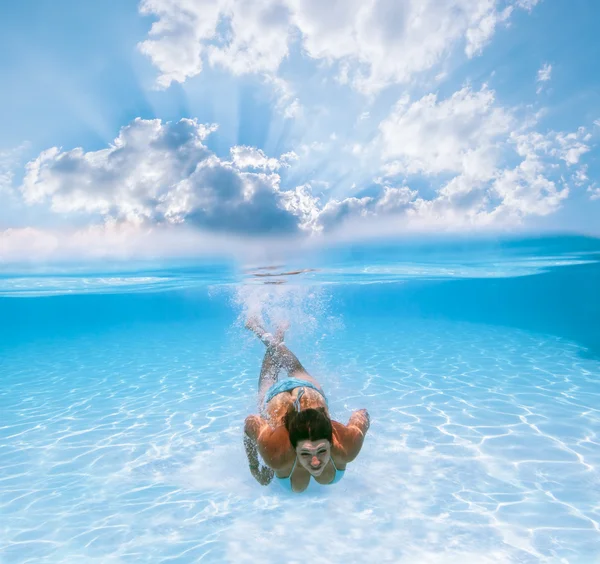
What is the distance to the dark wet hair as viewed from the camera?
12.3 feet

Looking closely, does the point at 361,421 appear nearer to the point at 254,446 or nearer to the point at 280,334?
the point at 254,446

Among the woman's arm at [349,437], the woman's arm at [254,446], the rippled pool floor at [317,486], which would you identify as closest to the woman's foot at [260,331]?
the rippled pool floor at [317,486]

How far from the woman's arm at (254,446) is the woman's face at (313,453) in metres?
0.57

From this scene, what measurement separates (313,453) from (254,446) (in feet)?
4.15

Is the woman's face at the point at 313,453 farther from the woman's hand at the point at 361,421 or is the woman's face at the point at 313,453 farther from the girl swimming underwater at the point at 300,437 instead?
the woman's hand at the point at 361,421

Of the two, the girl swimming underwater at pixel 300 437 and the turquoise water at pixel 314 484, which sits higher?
the girl swimming underwater at pixel 300 437

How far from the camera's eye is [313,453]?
3738 millimetres

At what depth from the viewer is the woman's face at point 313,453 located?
12.2 ft

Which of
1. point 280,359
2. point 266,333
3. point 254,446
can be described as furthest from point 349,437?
point 266,333

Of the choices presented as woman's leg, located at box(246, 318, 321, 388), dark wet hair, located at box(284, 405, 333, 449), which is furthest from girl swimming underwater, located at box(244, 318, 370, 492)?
woman's leg, located at box(246, 318, 321, 388)

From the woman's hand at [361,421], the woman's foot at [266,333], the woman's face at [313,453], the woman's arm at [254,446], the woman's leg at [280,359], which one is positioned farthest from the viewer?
the woman's foot at [266,333]

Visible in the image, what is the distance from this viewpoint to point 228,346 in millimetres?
22234

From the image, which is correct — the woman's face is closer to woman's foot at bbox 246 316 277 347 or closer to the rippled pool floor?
the rippled pool floor

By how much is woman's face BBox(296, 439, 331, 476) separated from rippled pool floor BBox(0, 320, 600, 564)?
1.54m
